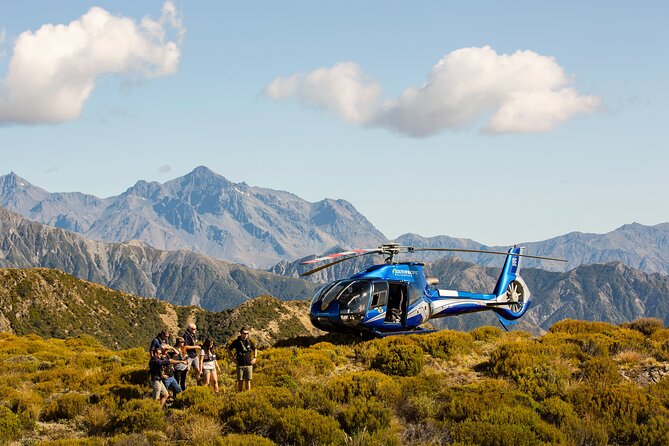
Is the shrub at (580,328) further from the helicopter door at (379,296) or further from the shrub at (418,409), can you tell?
the shrub at (418,409)

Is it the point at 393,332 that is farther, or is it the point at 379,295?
the point at 393,332

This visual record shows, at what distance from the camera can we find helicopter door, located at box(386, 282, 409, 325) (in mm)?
23969

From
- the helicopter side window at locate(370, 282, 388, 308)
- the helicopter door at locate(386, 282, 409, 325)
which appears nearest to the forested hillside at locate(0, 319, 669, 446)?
the helicopter door at locate(386, 282, 409, 325)

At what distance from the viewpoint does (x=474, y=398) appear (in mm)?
16062

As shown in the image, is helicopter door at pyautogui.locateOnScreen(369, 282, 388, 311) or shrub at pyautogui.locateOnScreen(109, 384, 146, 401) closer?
shrub at pyautogui.locateOnScreen(109, 384, 146, 401)

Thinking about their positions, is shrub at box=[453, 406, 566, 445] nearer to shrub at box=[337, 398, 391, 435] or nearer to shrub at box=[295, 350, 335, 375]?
shrub at box=[337, 398, 391, 435]

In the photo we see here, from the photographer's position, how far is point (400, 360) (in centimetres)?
2050

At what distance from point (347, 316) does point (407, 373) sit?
3.36m

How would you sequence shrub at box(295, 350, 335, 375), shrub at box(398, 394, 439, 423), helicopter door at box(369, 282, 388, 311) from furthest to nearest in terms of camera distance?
helicopter door at box(369, 282, 388, 311)
shrub at box(295, 350, 335, 375)
shrub at box(398, 394, 439, 423)

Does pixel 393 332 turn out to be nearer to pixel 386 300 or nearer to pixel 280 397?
pixel 386 300

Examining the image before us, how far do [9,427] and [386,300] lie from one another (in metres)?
12.9

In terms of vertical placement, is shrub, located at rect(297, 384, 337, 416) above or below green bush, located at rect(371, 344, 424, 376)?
below

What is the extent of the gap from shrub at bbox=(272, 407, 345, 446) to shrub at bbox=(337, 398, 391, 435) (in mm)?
429

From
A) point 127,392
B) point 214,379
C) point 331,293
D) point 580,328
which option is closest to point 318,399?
point 214,379
